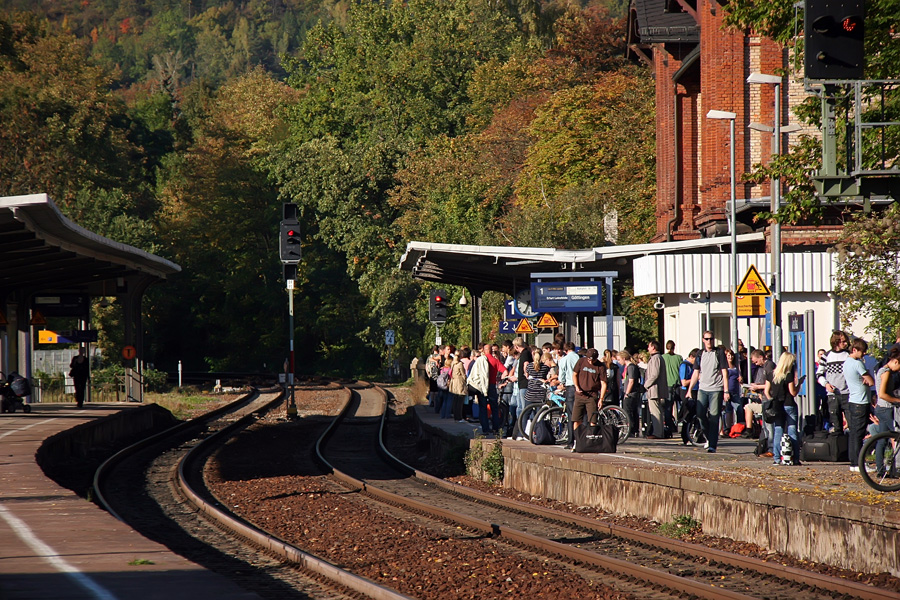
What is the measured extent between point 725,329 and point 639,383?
31.4ft

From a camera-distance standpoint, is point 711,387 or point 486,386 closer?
point 711,387

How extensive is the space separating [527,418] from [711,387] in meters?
3.64

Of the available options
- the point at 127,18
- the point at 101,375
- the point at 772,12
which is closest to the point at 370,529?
the point at 772,12

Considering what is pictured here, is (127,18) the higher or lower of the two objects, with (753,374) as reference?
higher

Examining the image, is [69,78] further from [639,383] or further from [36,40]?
[639,383]

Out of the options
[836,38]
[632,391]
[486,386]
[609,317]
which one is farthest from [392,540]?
[609,317]

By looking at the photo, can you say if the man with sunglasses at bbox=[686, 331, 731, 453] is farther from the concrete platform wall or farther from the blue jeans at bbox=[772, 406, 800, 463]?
the concrete platform wall

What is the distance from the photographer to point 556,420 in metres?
17.8

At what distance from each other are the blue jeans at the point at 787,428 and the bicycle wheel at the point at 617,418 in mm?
3158

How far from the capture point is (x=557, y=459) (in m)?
15.6

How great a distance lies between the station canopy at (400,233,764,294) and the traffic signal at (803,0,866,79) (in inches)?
451

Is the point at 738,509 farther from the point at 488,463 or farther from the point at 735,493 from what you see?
the point at 488,463

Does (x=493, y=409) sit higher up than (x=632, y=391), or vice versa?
(x=632, y=391)

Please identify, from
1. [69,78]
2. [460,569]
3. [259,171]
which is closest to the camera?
[460,569]
